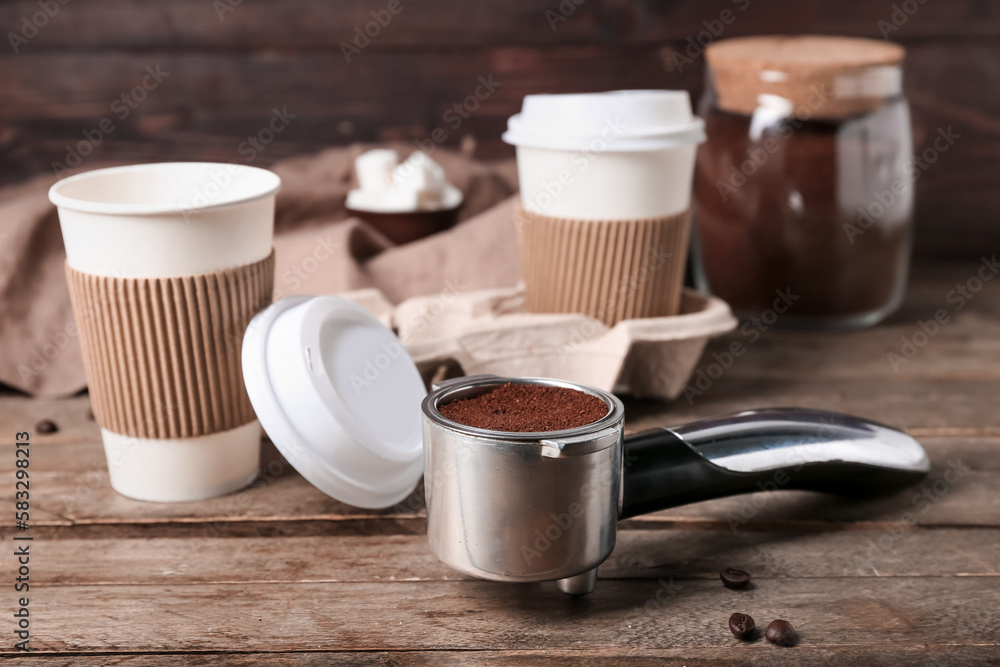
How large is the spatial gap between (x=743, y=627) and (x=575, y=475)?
14cm

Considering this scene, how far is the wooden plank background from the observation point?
4.68ft

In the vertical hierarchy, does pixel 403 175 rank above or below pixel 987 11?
below

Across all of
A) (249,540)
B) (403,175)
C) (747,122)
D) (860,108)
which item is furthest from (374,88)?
(249,540)

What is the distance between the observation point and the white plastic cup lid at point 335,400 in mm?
686

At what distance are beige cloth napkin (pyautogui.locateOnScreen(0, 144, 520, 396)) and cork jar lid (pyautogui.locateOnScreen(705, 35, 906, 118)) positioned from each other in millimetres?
314

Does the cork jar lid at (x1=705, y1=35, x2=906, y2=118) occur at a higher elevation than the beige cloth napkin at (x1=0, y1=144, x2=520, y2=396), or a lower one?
higher

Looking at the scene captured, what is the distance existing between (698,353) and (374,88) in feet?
2.53

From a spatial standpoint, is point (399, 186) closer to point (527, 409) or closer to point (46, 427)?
point (46, 427)

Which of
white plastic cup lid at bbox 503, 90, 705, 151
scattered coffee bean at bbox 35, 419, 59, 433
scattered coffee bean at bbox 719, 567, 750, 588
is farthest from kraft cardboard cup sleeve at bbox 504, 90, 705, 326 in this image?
scattered coffee bean at bbox 35, 419, 59, 433

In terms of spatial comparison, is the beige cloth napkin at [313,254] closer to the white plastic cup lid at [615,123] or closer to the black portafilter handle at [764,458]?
the white plastic cup lid at [615,123]

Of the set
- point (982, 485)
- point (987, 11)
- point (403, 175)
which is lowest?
point (982, 485)

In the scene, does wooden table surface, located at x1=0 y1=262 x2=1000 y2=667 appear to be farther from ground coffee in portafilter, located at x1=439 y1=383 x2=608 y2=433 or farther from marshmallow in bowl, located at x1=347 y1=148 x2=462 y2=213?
marshmallow in bowl, located at x1=347 y1=148 x2=462 y2=213

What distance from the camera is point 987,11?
1440mm

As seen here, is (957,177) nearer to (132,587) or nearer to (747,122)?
(747,122)
